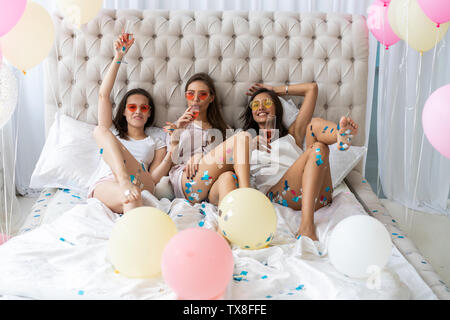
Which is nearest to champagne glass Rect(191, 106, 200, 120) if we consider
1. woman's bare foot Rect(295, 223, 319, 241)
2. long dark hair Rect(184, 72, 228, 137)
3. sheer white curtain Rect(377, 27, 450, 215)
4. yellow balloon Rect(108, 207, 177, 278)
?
long dark hair Rect(184, 72, 228, 137)

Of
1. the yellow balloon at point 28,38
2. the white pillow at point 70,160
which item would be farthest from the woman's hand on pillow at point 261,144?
the yellow balloon at point 28,38

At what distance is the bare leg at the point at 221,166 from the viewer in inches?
79.0

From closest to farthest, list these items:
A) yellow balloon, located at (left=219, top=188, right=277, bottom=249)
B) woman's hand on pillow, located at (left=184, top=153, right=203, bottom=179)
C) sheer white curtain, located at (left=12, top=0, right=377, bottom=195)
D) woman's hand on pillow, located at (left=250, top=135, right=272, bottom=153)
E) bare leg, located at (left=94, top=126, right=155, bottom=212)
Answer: yellow balloon, located at (left=219, top=188, right=277, bottom=249), bare leg, located at (left=94, top=126, right=155, bottom=212), woman's hand on pillow, located at (left=184, top=153, right=203, bottom=179), woman's hand on pillow, located at (left=250, top=135, right=272, bottom=153), sheer white curtain, located at (left=12, top=0, right=377, bottom=195)

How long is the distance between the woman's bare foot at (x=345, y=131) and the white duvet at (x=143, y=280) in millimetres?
354

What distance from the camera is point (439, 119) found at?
1.82m

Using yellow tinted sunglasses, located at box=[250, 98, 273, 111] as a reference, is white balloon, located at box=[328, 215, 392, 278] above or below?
below

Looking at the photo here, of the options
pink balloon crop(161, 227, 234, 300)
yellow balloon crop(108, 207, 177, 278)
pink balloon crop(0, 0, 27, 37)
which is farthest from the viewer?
pink balloon crop(0, 0, 27, 37)

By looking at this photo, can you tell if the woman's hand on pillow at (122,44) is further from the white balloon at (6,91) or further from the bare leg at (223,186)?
the bare leg at (223,186)

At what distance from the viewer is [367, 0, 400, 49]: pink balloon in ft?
8.07

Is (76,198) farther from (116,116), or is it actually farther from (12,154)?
(12,154)

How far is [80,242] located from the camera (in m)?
1.68

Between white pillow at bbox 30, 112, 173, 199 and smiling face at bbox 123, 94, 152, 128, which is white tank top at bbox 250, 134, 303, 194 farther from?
smiling face at bbox 123, 94, 152, 128

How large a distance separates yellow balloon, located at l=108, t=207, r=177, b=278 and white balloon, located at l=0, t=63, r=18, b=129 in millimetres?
902
